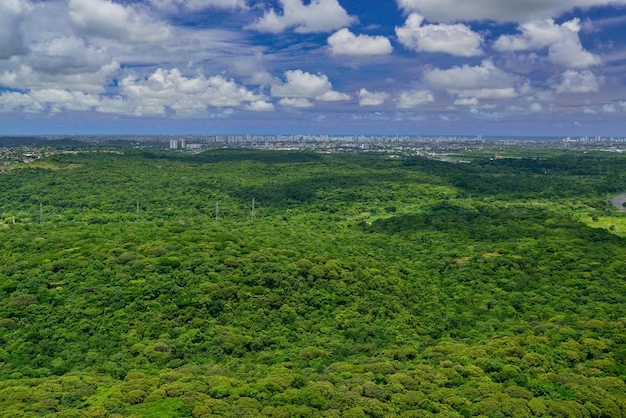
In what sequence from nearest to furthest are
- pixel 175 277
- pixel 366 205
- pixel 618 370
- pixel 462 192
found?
pixel 618 370 → pixel 175 277 → pixel 366 205 → pixel 462 192

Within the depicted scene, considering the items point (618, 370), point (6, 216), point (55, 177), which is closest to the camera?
point (618, 370)

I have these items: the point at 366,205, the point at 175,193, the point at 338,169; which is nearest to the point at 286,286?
the point at 366,205

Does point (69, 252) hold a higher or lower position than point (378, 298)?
higher

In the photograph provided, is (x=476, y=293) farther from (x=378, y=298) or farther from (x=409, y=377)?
(x=409, y=377)

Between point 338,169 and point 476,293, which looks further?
point 338,169

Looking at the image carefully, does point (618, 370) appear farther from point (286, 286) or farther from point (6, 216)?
point (6, 216)

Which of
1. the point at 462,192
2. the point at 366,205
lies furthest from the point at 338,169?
the point at 366,205
